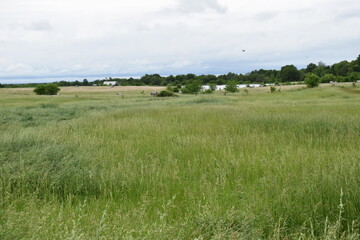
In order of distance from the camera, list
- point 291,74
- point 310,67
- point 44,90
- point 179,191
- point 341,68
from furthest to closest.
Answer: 1. point 310,67
2. point 291,74
3. point 341,68
4. point 44,90
5. point 179,191

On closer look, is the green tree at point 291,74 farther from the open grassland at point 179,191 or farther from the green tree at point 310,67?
the open grassland at point 179,191

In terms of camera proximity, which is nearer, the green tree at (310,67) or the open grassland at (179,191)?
the open grassland at (179,191)

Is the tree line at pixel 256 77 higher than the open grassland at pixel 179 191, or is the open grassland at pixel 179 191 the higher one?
the tree line at pixel 256 77

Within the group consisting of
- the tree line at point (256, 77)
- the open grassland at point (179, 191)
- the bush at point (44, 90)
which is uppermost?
the tree line at point (256, 77)

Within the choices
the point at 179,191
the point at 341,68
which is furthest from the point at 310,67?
the point at 179,191

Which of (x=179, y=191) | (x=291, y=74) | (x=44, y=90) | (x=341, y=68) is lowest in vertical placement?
(x=179, y=191)

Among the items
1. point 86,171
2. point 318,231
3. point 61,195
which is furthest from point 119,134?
point 318,231

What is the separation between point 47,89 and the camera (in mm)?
89375

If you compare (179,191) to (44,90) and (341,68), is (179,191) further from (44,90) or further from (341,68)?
(341,68)

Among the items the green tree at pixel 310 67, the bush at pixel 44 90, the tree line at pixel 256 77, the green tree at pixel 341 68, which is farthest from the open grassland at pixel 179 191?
the green tree at pixel 310 67

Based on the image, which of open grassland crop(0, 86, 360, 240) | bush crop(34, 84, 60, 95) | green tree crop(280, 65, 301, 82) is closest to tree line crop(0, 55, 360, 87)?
green tree crop(280, 65, 301, 82)

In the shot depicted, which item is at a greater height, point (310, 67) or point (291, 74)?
point (310, 67)

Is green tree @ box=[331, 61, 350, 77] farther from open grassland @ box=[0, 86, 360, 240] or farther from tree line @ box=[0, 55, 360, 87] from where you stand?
open grassland @ box=[0, 86, 360, 240]

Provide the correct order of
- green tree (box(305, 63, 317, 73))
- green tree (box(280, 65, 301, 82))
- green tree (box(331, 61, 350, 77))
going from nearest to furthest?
green tree (box(331, 61, 350, 77)) < green tree (box(280, 65, 301, 82)) < green tree (box(305, 63, 317, 73))
